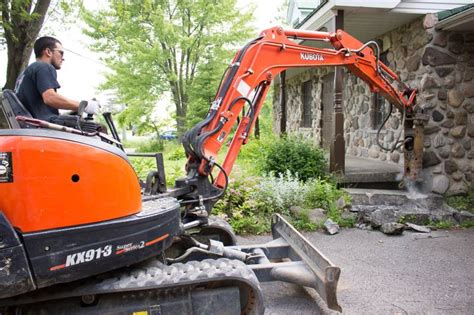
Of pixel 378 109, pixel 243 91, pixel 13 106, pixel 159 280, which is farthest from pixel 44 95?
pixel 378 109

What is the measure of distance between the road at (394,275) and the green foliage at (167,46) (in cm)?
1256

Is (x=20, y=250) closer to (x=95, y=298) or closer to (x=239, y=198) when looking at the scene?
(x=95, y=298)

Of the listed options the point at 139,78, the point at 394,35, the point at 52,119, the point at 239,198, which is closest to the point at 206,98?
the point at 139,78

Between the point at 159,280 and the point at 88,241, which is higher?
the point at 88,241

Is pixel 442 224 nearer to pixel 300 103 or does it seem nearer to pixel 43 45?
pixel 43 45

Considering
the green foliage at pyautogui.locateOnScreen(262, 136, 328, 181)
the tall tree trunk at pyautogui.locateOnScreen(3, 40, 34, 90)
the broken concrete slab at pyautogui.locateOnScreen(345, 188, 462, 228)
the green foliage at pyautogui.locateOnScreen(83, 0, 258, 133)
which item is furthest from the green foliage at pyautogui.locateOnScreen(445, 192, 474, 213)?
the green foliage at pyautogui.locateOnScreen(83, 0, 258, 133)

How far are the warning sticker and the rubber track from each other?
78cm

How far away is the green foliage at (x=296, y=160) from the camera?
700cm

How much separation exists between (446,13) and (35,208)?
6.72 meters

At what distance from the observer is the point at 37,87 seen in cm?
292

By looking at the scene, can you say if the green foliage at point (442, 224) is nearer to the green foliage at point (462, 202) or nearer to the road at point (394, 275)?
the road at point (394, 275)

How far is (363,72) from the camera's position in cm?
525

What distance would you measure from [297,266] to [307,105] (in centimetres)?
1020

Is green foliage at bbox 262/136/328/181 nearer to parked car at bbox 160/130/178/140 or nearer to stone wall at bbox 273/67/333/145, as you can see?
stone wall at bbox 273/67/333/145
